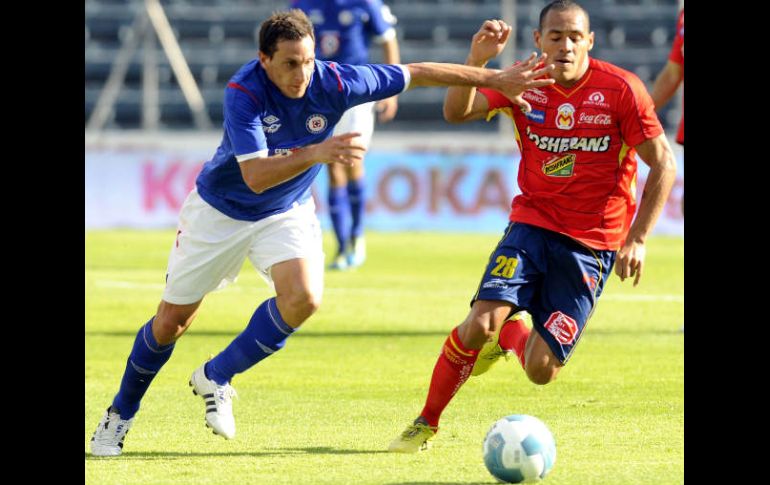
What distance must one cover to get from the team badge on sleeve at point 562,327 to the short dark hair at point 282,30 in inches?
71.6

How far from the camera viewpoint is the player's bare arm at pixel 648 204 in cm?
588

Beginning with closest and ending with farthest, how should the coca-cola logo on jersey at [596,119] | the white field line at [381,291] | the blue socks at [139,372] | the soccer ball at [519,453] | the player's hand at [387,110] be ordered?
the soccer ball at [519,453] < the blue socks at [139,372] < the coca-cola logo on jersey at [596,119] < the white field line at [381,291] < the player's hand at [387,110]

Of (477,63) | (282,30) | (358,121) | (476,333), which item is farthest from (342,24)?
(476,333)

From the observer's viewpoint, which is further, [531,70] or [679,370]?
[679,370]

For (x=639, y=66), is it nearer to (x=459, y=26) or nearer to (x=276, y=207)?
(x=459, y=26)

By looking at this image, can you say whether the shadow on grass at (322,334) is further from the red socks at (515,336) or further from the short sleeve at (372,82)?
the short sleeve at (372,82)

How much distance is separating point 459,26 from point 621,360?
1388cm

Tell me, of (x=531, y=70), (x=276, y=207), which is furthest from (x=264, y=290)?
(x=531, y=70)

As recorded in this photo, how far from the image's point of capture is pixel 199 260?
629 centimetres

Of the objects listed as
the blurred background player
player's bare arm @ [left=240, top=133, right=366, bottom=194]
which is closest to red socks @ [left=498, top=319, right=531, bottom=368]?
player's bare arm @ [left=240, top=133, right=366, bottom=194]

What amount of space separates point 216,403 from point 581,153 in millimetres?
2206

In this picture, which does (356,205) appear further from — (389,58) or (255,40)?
(255,40)

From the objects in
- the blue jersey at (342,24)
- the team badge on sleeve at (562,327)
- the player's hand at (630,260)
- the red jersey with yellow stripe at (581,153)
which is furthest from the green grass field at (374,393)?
the blue jersey at (342,24)

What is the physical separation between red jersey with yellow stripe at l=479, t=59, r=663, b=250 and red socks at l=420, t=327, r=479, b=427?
859 millimetres
